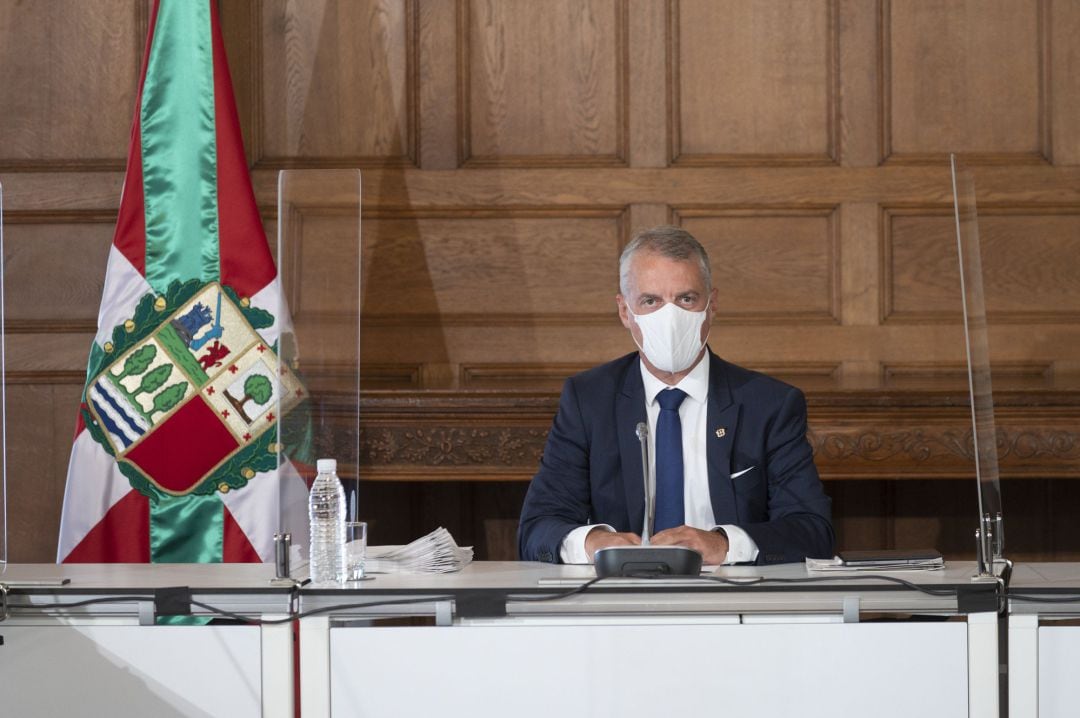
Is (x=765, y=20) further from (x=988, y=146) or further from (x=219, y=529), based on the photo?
(x=219, y=529)

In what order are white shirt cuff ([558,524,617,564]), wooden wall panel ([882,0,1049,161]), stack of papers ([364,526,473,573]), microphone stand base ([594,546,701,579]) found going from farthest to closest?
wooden wall panel ([882,0,1049,161]) < white shirt cuff ([558,524,617,564]) < stack of papers ([364,526,473,573]) < microphone stand base ([594,546,701,579])

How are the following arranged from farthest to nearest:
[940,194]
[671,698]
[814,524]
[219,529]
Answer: [940,194], [219,529], [814,524], [671,698]

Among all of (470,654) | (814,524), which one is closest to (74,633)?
(470,654)

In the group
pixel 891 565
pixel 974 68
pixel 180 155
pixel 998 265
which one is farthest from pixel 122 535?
pixel 974 68

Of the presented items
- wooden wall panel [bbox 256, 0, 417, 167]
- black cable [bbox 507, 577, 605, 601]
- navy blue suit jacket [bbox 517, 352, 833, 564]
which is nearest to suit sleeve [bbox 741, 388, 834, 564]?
navy blue suit jacket [bbox 517, 352, 833, 564]

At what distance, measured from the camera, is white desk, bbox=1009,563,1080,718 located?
1813 millimetres

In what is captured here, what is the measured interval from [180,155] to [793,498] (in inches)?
77.4

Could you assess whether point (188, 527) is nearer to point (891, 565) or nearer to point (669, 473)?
point (669, 473)

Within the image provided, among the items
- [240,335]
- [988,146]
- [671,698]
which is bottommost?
[671,698]

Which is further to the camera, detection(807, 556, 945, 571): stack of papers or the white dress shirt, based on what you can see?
the white dress shirt

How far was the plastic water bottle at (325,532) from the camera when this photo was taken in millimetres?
2033

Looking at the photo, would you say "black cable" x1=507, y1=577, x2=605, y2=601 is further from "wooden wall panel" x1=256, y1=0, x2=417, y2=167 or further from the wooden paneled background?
"wooden wall panel" x1=256, y1=0, x2=417, y2=167

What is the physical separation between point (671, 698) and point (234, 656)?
2.13ft

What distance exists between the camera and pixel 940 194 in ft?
13.4
